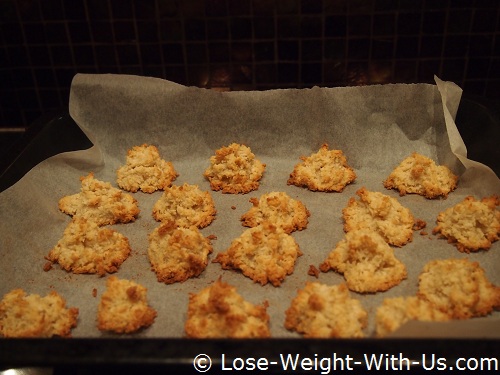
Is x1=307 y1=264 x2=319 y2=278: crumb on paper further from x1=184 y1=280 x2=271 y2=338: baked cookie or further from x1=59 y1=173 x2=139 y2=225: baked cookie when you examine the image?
x1=59 y1=173 x2=139 y2=225: baked cookie

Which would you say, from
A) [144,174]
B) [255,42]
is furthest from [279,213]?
[255,42]

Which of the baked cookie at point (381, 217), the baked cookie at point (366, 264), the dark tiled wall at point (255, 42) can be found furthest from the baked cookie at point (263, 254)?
the dark tiled wall at point (255, 42)

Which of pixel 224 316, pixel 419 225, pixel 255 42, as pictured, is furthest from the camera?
pixel 255 42

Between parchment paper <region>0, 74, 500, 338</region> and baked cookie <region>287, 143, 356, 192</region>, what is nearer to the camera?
parchment paper <region>0, 74, 500, 338</region>

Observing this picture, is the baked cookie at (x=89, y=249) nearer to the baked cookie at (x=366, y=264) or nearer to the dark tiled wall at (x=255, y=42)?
the baked cookie at (x=366, y=264)

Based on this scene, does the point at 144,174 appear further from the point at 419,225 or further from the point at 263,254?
the point at 419,225

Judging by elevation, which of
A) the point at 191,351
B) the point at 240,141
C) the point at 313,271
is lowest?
the point at 313,271

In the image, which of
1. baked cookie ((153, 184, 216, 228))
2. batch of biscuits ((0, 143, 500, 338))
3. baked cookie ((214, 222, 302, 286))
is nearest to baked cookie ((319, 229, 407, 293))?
batch of biscuits ((0, 143, 500, 338))
